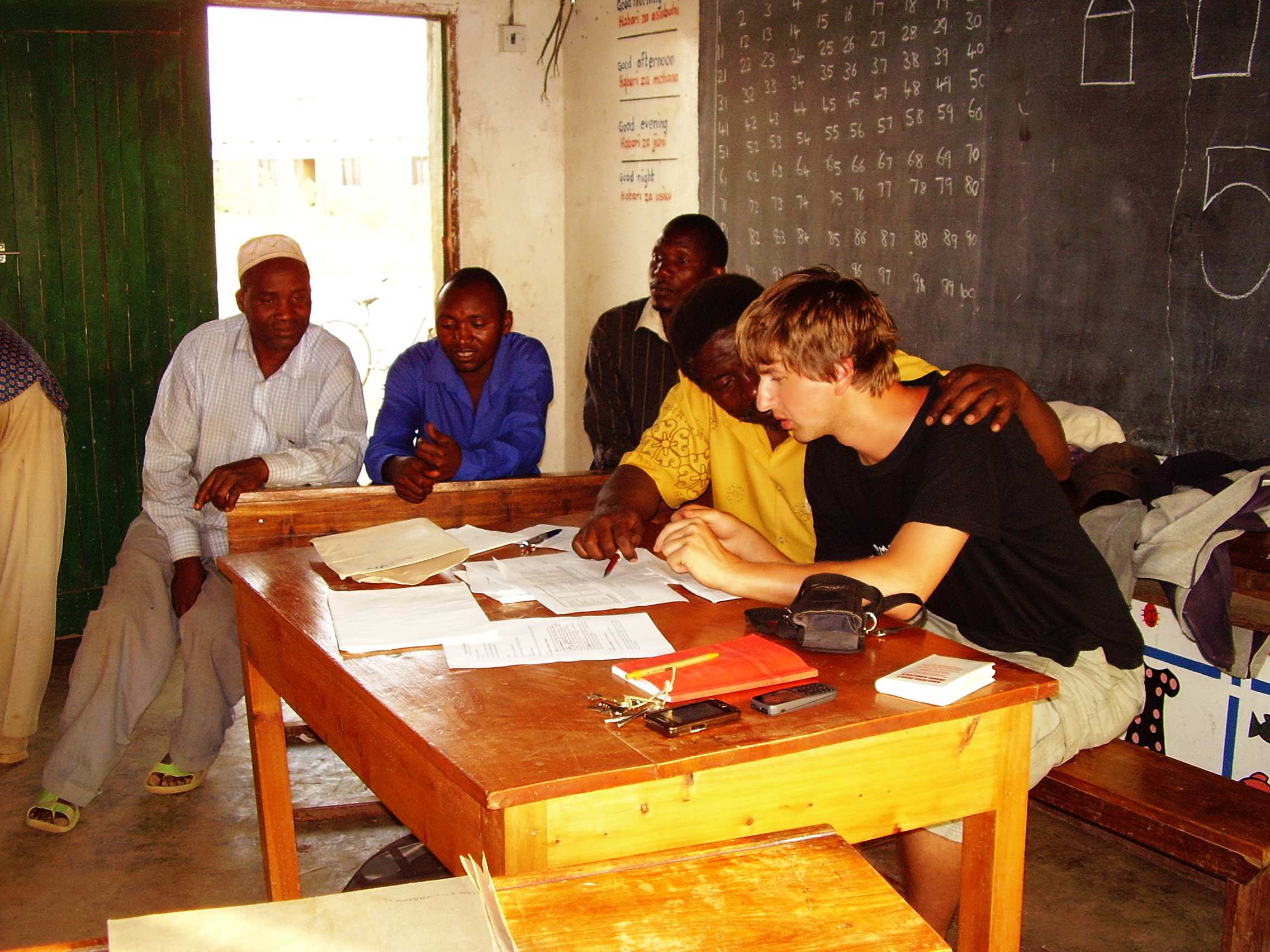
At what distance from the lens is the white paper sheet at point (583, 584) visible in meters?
2.14

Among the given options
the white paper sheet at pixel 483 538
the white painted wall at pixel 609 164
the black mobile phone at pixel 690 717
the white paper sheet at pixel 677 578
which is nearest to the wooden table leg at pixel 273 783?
the white paper sheet at pixel 483 538

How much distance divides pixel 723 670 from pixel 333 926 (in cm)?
75

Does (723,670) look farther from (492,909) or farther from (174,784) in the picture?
(174,784)

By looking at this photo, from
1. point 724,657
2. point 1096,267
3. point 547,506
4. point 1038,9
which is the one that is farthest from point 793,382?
point 1038,9

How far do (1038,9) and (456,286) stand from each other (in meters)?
1.83

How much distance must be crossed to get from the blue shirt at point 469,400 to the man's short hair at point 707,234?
624mm

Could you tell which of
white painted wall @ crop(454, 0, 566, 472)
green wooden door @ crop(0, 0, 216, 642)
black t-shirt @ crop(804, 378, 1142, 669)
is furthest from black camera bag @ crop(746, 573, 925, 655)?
white painted wall @ crop(454, 0, 566, 472)

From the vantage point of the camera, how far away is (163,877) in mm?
3096

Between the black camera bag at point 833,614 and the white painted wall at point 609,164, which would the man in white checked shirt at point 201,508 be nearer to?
the black camera bag at point 833,614

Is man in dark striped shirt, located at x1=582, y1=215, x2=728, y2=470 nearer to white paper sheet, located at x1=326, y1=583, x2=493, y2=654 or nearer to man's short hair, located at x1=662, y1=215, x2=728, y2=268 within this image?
man's short hair, located at x1=662, y1=215, x2=728, y2=268

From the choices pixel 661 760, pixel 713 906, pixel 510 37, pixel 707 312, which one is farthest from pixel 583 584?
pixel 510 37

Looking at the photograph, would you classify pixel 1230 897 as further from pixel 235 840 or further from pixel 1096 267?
pixel 235 840

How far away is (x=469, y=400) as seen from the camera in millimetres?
3811

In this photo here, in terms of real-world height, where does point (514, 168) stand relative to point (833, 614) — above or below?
above
